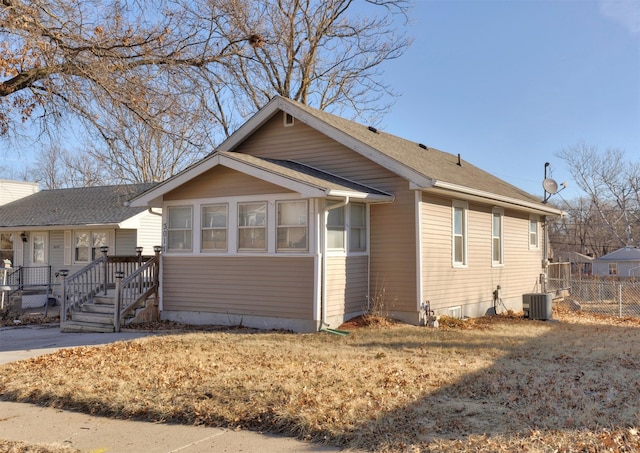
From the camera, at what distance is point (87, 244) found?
2309cm

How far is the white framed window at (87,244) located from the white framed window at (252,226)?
12074 mm

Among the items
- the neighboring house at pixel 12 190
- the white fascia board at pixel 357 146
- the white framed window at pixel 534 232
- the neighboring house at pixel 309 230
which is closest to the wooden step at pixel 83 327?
the neighboring house at pixel 309 230

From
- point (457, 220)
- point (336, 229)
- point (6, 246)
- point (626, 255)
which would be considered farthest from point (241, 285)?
point (626, 255)

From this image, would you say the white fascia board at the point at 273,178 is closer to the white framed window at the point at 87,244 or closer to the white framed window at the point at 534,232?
the white framed window at the point at 534,232

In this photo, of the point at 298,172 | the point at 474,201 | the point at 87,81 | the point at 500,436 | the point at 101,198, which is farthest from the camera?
the point at 101,198

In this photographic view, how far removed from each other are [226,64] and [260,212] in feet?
11.6

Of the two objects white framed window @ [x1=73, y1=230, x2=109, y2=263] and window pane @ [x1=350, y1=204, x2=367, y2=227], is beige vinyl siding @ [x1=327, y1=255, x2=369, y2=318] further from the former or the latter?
white framed window @ [x1=73, y1=230, x2=109, y2=263]

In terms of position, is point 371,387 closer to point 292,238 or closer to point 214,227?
point 292,238

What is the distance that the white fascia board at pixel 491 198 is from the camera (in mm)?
12711

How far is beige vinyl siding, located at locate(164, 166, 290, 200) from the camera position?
12383mm

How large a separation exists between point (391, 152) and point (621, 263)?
32253 millimetres

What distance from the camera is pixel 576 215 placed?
197 feet

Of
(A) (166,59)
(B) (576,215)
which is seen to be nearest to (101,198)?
(A) (166,59)

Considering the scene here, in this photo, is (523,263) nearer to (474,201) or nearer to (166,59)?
(474,201)
